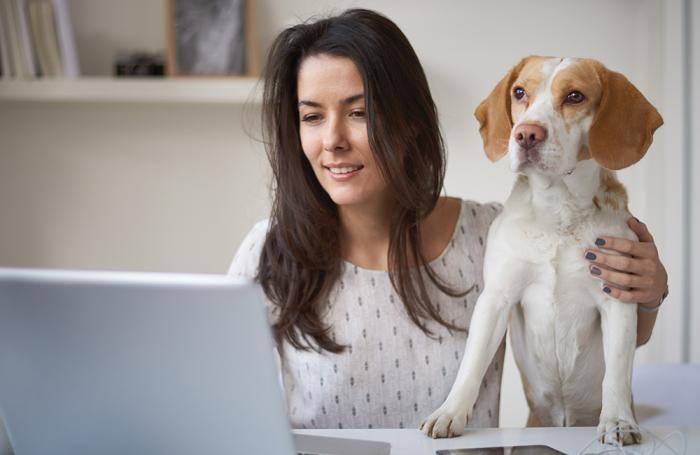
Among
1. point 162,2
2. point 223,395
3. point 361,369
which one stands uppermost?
point 162,2

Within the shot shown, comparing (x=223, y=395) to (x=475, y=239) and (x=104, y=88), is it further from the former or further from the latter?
(x=104, y=88)

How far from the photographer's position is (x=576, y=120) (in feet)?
3.84

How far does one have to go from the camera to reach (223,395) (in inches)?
29.5

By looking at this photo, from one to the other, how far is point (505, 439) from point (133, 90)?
2038 mm

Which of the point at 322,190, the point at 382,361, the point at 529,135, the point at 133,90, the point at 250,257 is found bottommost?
the point at 382,361

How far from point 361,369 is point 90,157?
1.79 m

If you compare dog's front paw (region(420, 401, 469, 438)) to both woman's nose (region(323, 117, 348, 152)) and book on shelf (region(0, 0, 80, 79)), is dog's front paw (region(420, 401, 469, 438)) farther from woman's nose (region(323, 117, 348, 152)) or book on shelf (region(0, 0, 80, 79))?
book on shelf (region(0, 0, 80, 79))

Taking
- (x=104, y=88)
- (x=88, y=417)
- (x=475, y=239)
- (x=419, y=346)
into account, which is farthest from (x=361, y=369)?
(x=104, y=88)

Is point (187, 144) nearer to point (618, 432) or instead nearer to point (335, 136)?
point (335, 136)

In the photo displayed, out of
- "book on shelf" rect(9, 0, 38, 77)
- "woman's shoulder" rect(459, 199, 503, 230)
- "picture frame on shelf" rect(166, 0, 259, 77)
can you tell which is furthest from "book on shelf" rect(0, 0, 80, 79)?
"woman's shoulder" rect(459, 199, 503, 230)

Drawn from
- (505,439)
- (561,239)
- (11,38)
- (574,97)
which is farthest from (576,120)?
(11,38)

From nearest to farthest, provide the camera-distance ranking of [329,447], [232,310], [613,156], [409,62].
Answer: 1. [232,310]
2. [329,447]
3. [613,156]
4. [409,62]

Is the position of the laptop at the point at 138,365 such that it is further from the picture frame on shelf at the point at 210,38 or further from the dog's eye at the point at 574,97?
the picture frame on shelf at the point at 210,38

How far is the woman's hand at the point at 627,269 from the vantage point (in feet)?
3.86
